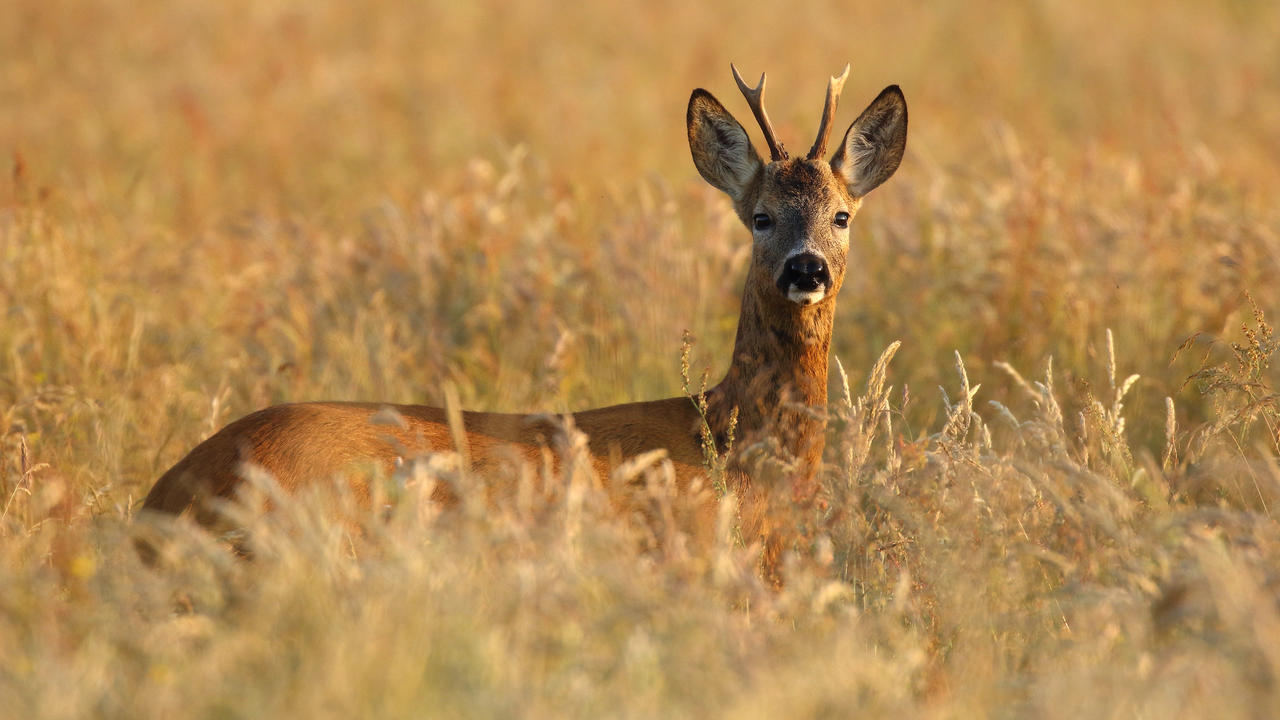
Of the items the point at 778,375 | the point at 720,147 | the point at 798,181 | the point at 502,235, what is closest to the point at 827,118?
the point at 798,181

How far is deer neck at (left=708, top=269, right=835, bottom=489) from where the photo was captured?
5.21 metres

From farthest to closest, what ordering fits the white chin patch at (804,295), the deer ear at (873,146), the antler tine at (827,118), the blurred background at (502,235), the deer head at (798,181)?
the blurred background at (502,235)
the deer ear at (873,146)
the antler tine at (827,118)
the deer head at (798,181)
the white chin patch at (804,295)

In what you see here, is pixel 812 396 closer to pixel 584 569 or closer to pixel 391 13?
pixel 584 569

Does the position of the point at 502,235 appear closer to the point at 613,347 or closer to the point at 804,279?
the point at 613,347

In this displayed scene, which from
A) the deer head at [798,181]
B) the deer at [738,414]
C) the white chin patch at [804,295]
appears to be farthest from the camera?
the deer head at [798,181]

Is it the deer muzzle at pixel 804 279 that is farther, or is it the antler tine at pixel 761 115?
the antler tine at pixel 761 115

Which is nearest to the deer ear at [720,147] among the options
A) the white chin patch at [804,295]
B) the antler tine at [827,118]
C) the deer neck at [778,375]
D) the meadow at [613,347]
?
the antler tine at [827,118]

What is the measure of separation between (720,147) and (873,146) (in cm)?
67

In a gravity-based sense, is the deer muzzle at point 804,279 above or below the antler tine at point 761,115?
below

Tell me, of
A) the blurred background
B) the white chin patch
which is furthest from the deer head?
the blurred background

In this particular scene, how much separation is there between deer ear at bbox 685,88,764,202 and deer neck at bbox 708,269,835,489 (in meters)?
0.73

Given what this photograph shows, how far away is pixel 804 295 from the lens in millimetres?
5191

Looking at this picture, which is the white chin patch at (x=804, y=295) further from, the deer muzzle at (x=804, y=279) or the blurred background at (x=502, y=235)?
the blurred background at (x=502, y=235)

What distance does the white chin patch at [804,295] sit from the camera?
17.0ft
